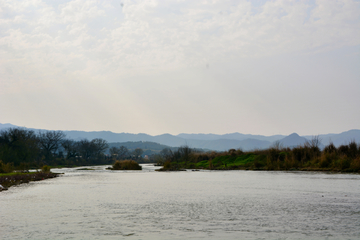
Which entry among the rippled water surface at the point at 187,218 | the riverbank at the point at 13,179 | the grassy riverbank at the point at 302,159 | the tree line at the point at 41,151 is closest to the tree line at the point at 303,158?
the grassy riverbank at the point at 302,159

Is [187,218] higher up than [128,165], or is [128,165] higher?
[128,165]

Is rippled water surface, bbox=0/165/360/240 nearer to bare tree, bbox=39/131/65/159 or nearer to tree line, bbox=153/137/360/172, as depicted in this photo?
tree line, bbox=153/137/360/172

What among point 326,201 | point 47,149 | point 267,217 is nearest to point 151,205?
point 267,217

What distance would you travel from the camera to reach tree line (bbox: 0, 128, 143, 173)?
5941 cm

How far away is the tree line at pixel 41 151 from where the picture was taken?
5941 centimetres

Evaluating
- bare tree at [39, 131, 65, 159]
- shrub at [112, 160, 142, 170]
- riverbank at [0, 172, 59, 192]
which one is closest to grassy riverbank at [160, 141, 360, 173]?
shrub at [112, 160, 142, 170]

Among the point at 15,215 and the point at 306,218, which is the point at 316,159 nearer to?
the point at 306,218

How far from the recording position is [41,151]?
107 meters

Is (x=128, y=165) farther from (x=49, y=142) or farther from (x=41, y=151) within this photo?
(x=49, y=142)

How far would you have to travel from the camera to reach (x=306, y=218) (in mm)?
10805

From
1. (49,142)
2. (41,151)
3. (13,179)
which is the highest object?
(49,142)

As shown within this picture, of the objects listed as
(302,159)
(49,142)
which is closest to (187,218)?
(302,159)

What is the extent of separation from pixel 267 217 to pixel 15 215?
928cm

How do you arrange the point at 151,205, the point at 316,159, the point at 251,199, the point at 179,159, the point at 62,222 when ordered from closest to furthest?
the point at 62,222, the point at 151,205, the point at 251,199, the point at 316,159, the point at 179,159
